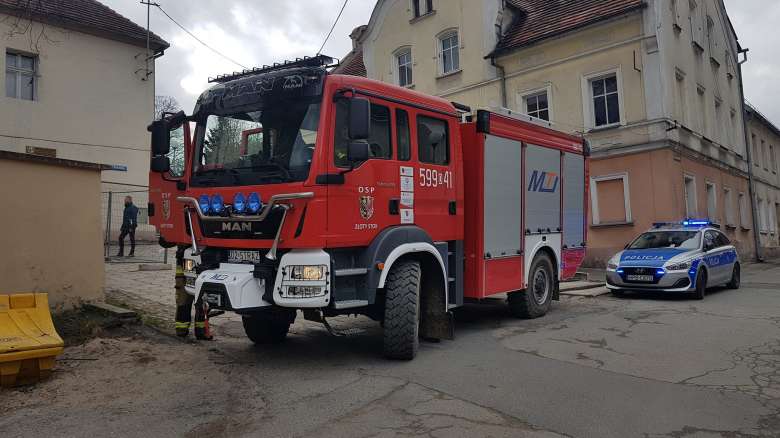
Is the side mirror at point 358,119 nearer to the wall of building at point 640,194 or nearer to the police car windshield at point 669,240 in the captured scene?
the police car windshield at point 669,240

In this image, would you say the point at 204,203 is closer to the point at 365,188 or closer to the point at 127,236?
the point at 365,188

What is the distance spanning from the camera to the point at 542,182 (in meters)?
8.61

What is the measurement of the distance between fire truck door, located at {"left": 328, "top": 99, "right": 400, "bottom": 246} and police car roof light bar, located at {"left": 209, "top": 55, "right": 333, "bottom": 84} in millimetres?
460

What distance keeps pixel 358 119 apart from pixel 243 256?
1746 millimetres

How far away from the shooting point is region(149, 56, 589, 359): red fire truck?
5227 millimetres

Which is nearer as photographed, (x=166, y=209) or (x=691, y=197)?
(x=166, y=209)

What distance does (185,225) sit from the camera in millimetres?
6324

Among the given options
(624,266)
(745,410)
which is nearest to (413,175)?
(745,410)

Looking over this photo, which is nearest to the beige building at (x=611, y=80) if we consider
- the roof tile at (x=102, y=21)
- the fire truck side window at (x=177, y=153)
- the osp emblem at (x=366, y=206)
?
the roof tile at (x=102, y=21)

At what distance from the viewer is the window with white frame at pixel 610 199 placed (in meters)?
16.6

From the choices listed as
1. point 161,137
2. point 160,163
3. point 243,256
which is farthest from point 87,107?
point 243,256

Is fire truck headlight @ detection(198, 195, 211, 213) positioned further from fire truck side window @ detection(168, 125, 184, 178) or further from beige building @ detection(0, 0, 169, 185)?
beige building @ detection(0, 0, 169, 185)

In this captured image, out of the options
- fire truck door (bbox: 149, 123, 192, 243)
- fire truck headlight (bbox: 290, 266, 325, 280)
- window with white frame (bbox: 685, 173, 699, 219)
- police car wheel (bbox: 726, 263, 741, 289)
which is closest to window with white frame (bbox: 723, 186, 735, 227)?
window with white frame (bbox: 685, 173, 699, 219)

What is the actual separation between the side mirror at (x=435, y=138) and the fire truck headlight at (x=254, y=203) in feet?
7.05
